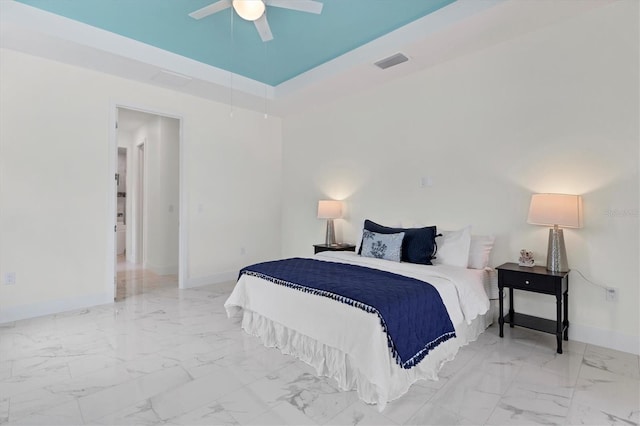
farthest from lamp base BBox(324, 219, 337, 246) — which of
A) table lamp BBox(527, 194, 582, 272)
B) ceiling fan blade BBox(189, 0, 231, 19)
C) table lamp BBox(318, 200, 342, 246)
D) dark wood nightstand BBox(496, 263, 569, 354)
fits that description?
ceiling fan blade BBox(189, 0, 231, 19)

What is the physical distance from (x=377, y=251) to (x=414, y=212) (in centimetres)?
89

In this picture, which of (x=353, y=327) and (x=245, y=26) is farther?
(x=245, y=26)

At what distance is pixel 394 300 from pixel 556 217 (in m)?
1.64

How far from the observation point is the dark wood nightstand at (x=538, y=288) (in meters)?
2.62

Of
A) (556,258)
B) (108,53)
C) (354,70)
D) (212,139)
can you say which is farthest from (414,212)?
(108,53)

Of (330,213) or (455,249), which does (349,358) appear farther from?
(330,213)

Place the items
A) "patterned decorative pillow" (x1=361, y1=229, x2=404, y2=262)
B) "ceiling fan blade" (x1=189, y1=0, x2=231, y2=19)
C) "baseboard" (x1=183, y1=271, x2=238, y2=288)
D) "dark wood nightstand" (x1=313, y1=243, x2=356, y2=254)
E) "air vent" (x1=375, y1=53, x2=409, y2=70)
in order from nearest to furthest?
"ceiling fan blade" (x1=189, y1=0, x2=231, y2=19) → "patterned decorative pillow" (x1=361, y1=229, x2=404, y2=262) → "air vent" (x1=375, y1=53, x2=409, y2=70) → "dark wood nightstand" (x1=313, y1=243, x2=356, y2=254) → "baseboard" (x1=183, y1=271, x2=238, y2=288)

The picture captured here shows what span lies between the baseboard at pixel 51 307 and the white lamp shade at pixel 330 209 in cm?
281

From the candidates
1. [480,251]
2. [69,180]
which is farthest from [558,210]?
[69,180]

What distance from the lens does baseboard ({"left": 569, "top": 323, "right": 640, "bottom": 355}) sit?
8.55 ft

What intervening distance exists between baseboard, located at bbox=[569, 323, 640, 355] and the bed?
662 millimetres

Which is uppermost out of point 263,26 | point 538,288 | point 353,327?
point 263,26

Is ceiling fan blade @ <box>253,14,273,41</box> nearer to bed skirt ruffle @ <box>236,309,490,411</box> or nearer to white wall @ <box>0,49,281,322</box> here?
white wall @ <box>0,49,281,322</box>

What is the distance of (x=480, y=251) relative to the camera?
10.6 ft
